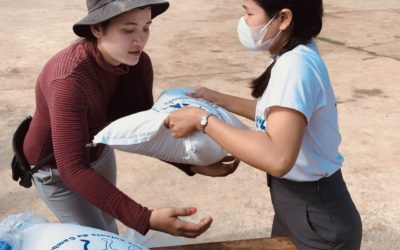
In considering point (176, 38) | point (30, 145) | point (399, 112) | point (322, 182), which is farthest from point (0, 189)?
point (176, 38)

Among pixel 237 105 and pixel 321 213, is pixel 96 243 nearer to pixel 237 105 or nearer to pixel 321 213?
pixel 321 213

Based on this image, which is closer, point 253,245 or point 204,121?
point 204,121

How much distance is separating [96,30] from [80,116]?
0.30 metres

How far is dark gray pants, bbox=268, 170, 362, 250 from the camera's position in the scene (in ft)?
5.50

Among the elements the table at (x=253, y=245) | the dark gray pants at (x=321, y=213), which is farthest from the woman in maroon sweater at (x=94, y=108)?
the dark gray pants at (x=321, y=213)

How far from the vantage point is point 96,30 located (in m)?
1.73

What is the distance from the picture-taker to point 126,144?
5.52 ft

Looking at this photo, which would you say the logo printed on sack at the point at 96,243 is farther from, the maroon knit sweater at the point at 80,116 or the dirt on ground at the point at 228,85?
the dirt on ground at the point at 228,85

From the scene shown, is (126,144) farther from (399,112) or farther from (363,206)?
(399,112)

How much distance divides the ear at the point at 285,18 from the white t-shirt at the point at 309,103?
0.08 metres

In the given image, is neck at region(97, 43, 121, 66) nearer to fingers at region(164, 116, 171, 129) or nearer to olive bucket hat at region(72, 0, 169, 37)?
olive bucket hat at region(72, 0, 169, 37)

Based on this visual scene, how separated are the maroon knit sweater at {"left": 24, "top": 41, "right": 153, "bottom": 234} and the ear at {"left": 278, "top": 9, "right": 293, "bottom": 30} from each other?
1.87ft

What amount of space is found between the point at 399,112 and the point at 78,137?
146 inches

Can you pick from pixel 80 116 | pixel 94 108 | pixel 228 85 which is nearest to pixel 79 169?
pixel 80 116
